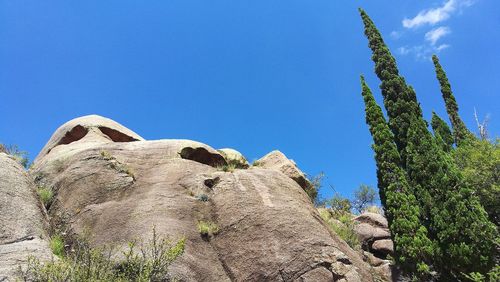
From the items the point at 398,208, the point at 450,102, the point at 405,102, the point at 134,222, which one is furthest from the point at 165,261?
the point at 450,102

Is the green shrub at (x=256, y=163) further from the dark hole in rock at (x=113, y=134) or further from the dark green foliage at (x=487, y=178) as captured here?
the dark green foliage at (x=487, y=178)

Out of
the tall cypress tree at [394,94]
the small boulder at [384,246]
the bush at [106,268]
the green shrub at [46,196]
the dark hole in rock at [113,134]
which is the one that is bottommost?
the bush at [106,268]

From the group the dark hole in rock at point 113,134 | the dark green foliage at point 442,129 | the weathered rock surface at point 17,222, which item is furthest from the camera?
the dark green foliage at point 442,129

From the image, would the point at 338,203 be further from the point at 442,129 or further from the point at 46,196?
the point at 46,196

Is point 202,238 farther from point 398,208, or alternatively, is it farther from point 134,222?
point 398,208

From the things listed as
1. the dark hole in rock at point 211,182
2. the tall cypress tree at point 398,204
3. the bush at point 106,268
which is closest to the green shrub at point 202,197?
the dark hole in rock at point 211,182

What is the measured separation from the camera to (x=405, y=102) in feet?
78.9

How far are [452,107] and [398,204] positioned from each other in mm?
17576

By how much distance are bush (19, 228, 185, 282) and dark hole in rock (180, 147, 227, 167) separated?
7351 mm

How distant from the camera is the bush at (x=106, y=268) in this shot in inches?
348

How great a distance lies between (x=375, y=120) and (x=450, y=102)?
13.4 m

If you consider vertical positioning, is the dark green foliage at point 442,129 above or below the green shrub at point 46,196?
above

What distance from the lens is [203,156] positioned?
19000mm

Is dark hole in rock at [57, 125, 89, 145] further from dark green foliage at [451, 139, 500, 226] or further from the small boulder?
dark green foliage at [451, 139, 500, 226]
